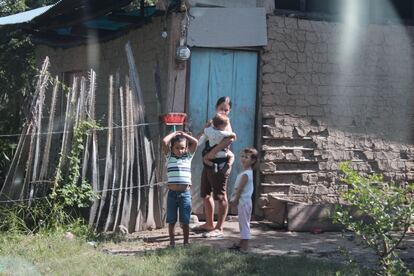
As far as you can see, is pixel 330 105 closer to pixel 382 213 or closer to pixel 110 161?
pixel 110 161

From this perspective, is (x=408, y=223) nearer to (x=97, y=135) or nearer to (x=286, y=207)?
(x=286, y=207)

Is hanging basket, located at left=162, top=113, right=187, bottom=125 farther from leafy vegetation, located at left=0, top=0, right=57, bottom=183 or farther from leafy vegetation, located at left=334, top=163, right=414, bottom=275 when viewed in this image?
leafy vegetation, located at left=0, top=0, right=57, bottom=183

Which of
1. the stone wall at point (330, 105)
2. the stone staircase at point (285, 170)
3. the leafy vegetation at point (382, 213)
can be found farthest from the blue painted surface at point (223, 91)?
the leafy vegetation at point (382, 213)

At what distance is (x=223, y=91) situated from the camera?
8039 mm

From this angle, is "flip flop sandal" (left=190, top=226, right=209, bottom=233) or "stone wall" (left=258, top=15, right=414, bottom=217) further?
"stone wall" (left=258, top=15, right=414, bottom=217)

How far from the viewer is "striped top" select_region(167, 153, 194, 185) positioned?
6.35 meters

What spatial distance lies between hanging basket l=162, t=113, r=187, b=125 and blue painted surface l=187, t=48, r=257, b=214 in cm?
54

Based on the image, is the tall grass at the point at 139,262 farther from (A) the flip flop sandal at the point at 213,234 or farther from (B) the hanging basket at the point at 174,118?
(B) the hanging basket at the point at 174,118

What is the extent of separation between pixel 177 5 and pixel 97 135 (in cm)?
189

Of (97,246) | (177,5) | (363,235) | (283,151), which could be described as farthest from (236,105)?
(363,235)

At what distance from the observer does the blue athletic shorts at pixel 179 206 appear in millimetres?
6293

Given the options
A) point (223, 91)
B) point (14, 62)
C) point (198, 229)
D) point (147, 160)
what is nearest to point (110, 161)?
point (147, 160)

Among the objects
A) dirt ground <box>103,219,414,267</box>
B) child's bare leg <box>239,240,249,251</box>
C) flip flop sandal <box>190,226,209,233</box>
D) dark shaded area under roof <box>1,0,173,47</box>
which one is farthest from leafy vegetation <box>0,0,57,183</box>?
child's bare leg <box>239,240,249,251</box>

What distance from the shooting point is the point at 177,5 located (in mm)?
7660
